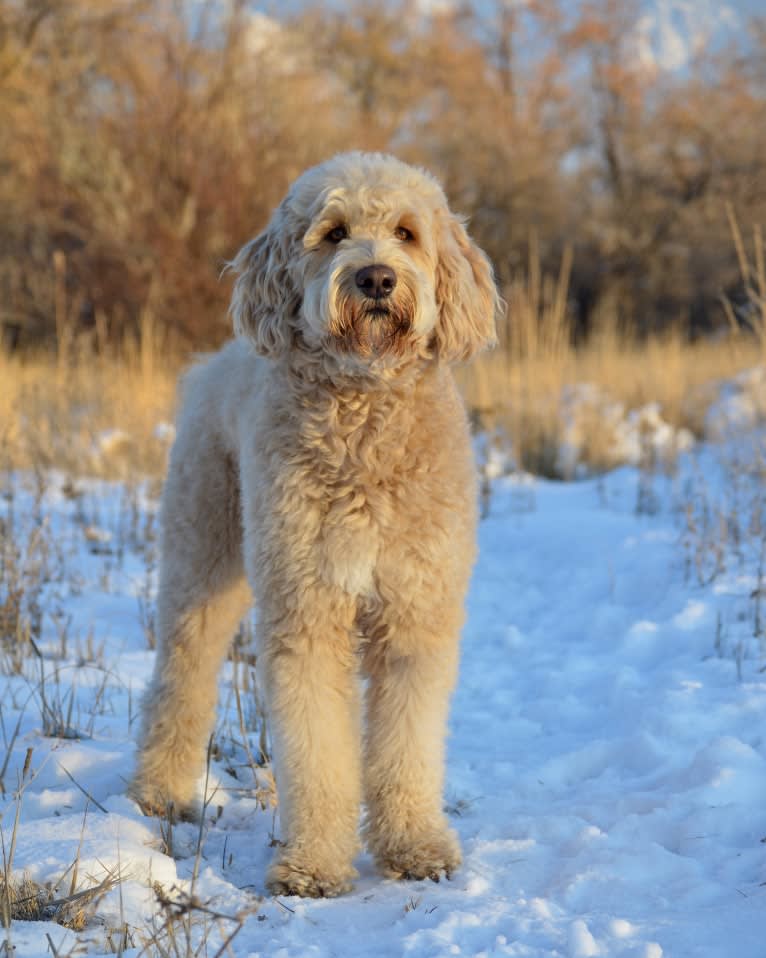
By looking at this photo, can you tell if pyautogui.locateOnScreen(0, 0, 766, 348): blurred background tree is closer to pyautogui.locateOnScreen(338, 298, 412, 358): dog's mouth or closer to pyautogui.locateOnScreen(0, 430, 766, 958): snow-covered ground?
pyautogui.locateOnScreen(0, 430, 766, 958): snow-covered ground

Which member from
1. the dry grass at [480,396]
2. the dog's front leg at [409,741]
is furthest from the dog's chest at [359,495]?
the dry grass at [480,396]

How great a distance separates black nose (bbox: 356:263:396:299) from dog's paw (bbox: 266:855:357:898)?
168cm

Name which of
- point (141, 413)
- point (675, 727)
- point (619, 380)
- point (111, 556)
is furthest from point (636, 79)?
point (675, 727)

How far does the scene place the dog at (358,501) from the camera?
10.4ft

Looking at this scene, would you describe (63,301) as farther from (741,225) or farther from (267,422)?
(741,225)

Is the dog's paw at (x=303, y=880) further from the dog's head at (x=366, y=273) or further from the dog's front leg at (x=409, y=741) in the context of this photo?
the dog's head at (x=366, y=273)

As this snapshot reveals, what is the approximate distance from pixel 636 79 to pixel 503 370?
770 inches

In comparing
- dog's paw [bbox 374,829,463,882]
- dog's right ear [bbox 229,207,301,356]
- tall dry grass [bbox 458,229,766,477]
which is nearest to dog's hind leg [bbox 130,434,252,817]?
dog's right ear [bbox 229,207,301,356]

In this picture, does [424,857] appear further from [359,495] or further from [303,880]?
[359,495]

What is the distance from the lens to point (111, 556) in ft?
22.0

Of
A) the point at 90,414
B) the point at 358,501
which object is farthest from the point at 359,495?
the point at 90,414

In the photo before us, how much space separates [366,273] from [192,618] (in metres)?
1.50

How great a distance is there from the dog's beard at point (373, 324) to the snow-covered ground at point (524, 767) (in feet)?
5.15

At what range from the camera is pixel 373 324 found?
10.4ft
